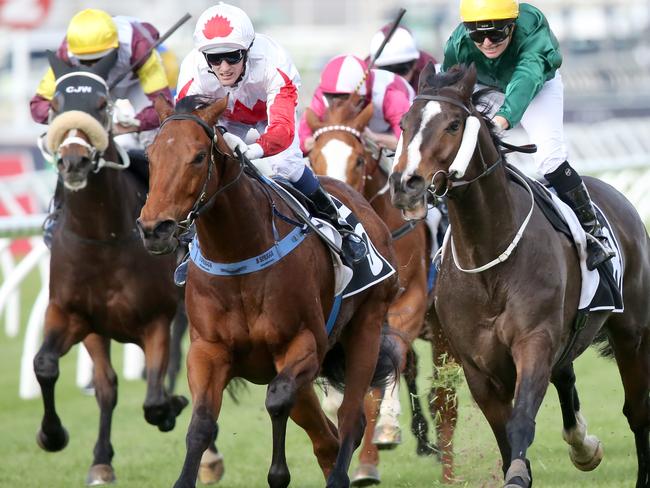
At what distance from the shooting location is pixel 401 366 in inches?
280

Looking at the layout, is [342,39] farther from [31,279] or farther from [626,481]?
[626,481]

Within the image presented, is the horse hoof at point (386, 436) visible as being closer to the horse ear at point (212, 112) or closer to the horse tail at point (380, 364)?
the horse tail at point (380, 364)

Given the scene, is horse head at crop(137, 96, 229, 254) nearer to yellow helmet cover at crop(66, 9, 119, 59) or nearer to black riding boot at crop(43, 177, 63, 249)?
black riding boot at crop(43, 177, 63, 249)

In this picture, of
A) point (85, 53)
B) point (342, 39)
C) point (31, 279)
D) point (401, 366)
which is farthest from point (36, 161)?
point (342, 39)

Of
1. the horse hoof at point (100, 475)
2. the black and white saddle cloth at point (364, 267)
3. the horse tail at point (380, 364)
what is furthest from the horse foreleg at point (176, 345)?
the black and white saddle cloth at point (364, 267)

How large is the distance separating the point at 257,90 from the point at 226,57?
348 mm

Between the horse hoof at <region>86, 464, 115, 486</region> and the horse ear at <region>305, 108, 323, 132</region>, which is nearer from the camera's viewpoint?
the horse hoof at <region>86, 464, 115, 486</region>

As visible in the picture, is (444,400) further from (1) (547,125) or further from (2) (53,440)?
(2) (53,440)

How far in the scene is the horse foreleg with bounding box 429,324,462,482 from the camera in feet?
22.3

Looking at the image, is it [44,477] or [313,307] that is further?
[44,477]

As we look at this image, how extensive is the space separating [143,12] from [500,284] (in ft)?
115

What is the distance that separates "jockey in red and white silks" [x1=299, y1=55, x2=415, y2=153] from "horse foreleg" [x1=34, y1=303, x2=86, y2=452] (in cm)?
196

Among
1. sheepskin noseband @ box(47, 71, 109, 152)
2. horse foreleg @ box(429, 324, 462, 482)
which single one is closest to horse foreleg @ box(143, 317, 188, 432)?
sheepskin noseband @ box(47, 71, 109, 152)

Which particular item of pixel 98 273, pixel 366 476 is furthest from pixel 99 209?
pixel 366 476
